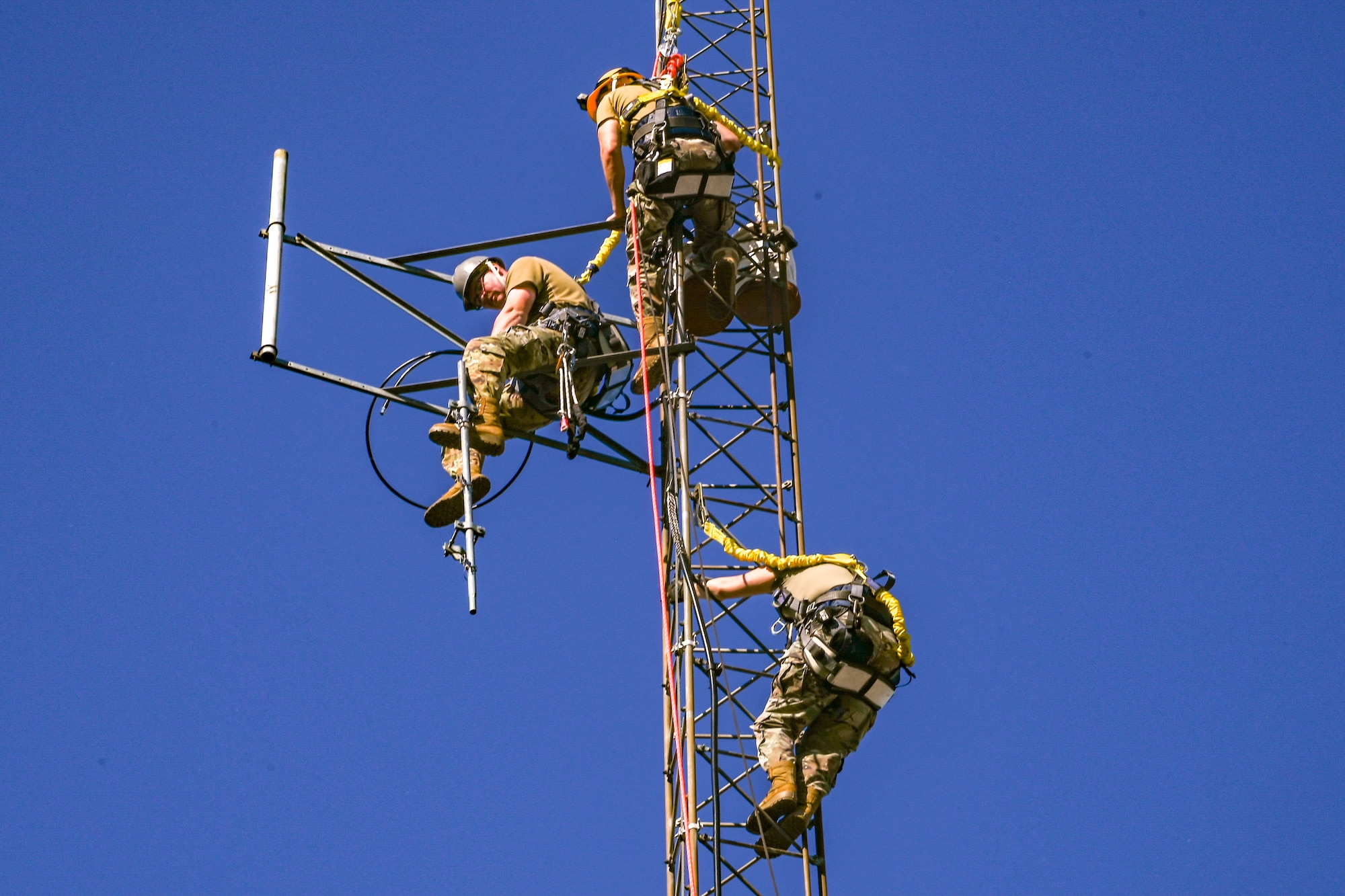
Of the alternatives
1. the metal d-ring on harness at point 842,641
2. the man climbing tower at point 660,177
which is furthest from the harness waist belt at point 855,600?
the man climbing tower at point 660,177

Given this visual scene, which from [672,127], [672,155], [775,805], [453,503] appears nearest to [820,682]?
[775,805]

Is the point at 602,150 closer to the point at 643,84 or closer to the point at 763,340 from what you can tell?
the point at 643,84

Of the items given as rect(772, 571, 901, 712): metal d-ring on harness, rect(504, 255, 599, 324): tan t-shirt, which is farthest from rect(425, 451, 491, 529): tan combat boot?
→ rect(772, 571, 901, 712): metal d-ring on harness

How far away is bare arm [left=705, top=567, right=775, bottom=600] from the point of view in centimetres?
1482

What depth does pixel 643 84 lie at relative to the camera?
53.6ft

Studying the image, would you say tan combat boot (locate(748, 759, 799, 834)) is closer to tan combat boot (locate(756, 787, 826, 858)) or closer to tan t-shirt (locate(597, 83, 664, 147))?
tan combat boot (locate(756, 787, 826, 858))

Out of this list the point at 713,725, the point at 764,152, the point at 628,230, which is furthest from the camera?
the point at 764,152

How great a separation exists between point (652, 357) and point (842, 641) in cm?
274

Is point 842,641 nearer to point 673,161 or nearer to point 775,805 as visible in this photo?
point 775,805

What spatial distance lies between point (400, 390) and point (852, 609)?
349 centimetres

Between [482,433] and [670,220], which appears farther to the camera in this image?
[670,220]

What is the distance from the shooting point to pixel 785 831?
14.0 meters

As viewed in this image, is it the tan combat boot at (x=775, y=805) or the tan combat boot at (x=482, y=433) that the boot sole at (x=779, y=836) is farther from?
the tan combat boot at (x=482, y=433)

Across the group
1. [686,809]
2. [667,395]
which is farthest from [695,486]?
[686,809]
